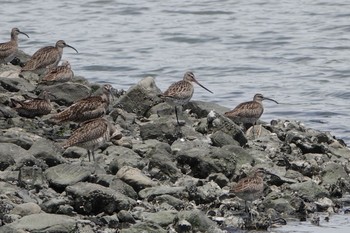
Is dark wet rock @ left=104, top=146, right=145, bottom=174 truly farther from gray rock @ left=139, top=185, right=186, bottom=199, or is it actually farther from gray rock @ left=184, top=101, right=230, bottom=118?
gray rock @ left=184, top=101, right=230, bottom=118

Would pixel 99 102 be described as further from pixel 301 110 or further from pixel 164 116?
pixel 301 110

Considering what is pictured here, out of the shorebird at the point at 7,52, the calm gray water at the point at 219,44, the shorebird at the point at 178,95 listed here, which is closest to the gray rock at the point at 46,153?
the shorebird at the point at 178,95

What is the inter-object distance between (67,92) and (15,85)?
3.25 feet

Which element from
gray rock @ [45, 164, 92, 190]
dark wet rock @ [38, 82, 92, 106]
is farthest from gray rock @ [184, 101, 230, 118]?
gray rock @ [45, 164, 92, 190]

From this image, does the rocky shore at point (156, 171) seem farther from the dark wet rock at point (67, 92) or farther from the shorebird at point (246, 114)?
the shorebird at point (246, 114)

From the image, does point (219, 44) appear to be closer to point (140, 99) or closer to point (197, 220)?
point (140, 99)

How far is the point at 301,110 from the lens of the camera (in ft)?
82.6

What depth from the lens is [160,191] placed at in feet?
49.5

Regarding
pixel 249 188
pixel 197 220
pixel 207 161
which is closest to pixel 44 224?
pixel 197 220

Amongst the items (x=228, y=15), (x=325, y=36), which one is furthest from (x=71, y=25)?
(x=325, y=36)

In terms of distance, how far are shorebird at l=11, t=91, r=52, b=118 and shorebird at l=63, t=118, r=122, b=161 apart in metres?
1.82

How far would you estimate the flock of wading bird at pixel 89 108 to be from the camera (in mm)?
16041

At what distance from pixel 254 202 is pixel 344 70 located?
1519 cm

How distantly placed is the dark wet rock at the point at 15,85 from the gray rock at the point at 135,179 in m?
5.29
